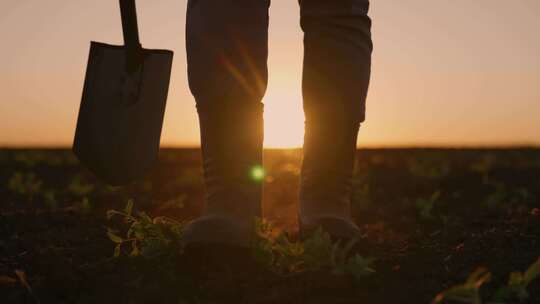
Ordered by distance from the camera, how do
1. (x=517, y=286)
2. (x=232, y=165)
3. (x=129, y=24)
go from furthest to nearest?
(x=129, y=24), (x=232, y=165), (x=517, y=286)

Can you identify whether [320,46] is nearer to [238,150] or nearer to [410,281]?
[238,150]

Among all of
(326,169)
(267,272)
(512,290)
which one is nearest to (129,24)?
(326,169)

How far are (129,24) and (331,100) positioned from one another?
0.81m

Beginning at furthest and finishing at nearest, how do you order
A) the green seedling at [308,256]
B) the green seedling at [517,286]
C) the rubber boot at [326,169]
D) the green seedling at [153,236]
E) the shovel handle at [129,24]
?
the shovel handle at [129,24]
the rubber boot at [326,169]
the green seedling at [153,236]
the green seedling at [308,256]
the green seedling at [517,286]

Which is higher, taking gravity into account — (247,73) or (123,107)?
(247,73)

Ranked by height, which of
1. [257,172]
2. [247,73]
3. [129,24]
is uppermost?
[129,24]

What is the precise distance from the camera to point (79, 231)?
3.32 metres

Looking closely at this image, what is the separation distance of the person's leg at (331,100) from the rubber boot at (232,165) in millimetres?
255

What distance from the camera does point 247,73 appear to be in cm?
243

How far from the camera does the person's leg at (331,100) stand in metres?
2.61

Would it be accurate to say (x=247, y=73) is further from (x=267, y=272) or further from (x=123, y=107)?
(x=267, y=272)

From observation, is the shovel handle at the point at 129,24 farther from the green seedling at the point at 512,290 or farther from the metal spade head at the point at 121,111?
the green seedling at the point at 512,290

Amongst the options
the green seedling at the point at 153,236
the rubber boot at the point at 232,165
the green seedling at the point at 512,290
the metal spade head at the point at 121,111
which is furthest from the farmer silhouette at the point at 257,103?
the green seedling at the point at 512,290

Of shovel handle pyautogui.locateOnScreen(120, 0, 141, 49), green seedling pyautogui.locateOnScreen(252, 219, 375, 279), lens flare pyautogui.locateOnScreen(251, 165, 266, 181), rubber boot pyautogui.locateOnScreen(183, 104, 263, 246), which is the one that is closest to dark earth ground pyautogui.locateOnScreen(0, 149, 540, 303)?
green seedling pyautogui.locateOnScreen(252, 219, 375, 279)
